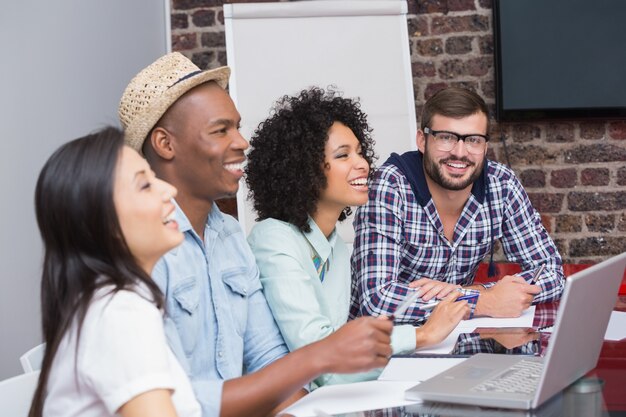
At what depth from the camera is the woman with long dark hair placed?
1.01 m

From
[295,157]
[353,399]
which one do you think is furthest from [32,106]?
[353,399]

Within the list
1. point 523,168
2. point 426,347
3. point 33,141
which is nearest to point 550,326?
point 426,347

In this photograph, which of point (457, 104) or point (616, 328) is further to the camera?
point (457, 104)

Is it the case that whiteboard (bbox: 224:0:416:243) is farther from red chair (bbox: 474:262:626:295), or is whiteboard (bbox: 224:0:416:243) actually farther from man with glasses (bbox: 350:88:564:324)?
man with glasses (bbox: 350:88:564:324)

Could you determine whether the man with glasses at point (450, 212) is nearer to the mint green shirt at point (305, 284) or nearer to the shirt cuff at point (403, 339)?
the mint green shirt at point (305, 284)

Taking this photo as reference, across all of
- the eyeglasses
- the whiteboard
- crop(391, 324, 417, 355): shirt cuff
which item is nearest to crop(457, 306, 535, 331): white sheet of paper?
crop(391, 324, 417, 355): shirt cuff

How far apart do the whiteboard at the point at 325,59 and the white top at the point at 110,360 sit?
2450mm

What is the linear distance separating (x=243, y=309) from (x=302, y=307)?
120mm

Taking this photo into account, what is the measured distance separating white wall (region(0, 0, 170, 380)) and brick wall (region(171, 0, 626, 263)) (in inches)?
37.1

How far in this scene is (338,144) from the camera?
2051 millimetres

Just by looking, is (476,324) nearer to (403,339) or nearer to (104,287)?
(403,339)

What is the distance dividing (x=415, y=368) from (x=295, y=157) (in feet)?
2.08

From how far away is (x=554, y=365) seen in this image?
1288 mm

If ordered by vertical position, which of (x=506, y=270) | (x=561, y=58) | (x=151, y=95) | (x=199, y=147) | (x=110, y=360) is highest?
(x=561, y=58)
